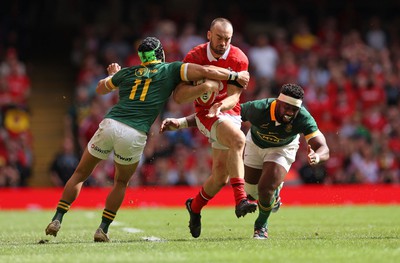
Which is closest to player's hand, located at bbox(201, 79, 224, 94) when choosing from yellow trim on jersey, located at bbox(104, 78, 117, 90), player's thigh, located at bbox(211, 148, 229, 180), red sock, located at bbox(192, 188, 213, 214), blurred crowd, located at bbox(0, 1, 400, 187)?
player's thigh, located at bbox(211, 148, 229, 180)

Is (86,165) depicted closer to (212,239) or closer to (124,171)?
(124,171)

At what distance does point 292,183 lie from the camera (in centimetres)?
2164

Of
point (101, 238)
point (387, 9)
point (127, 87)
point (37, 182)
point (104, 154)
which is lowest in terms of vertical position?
point (37, 182)

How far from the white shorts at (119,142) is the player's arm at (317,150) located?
6.29 feet

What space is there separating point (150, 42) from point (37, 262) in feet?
11.0

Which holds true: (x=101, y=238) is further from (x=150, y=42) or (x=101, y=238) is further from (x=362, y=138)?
(x=362, y=138)

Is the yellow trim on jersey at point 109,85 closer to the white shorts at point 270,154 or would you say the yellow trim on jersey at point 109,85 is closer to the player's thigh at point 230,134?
the player's thigh at point 230,134

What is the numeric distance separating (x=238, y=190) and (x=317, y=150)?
109 cm

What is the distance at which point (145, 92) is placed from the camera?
34.8 ft

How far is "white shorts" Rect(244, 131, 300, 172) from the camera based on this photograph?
1148 centimetres

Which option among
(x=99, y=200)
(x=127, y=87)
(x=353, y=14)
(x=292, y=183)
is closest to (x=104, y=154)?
(x=127, y=87)

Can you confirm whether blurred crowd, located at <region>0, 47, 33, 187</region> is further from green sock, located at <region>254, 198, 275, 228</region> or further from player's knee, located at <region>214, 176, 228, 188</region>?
green sock, located at <region>254, 198, 275, 228</region>

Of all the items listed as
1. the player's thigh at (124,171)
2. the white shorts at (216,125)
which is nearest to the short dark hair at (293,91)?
the white shorts at (216,125)

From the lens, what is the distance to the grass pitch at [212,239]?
8.59 m
